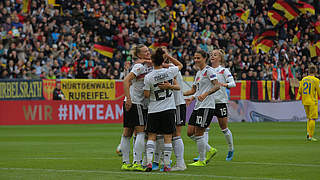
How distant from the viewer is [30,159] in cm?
1301

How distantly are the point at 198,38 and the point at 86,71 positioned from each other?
7.84 metres

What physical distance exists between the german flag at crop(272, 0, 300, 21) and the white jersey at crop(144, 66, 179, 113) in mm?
26064

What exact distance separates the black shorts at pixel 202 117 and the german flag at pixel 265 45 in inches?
914

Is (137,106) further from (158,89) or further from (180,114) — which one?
(180,114)

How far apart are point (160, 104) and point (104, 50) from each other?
20.1 m

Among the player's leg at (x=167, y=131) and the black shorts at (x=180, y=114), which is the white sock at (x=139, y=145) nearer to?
the player's leg at (x=167, y=131)

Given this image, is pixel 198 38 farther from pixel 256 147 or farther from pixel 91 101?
pixel 256 147

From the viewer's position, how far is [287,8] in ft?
116

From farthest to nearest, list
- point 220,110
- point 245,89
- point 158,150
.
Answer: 1. point 245,89
2. point 220,110
3. point 158,150

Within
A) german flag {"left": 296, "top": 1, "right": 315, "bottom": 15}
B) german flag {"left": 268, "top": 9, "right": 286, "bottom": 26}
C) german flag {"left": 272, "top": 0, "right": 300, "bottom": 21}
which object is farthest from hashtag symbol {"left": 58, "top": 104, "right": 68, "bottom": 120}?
german flag {"left": 296, "top": 1, "right": 315, "bottom": 15}

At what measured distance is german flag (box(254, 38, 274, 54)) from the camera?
3441 centimetres

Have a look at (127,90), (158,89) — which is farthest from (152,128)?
(127,90)

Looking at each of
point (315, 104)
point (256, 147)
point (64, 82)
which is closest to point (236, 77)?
point (64, 82)

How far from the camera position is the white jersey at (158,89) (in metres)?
10.3
